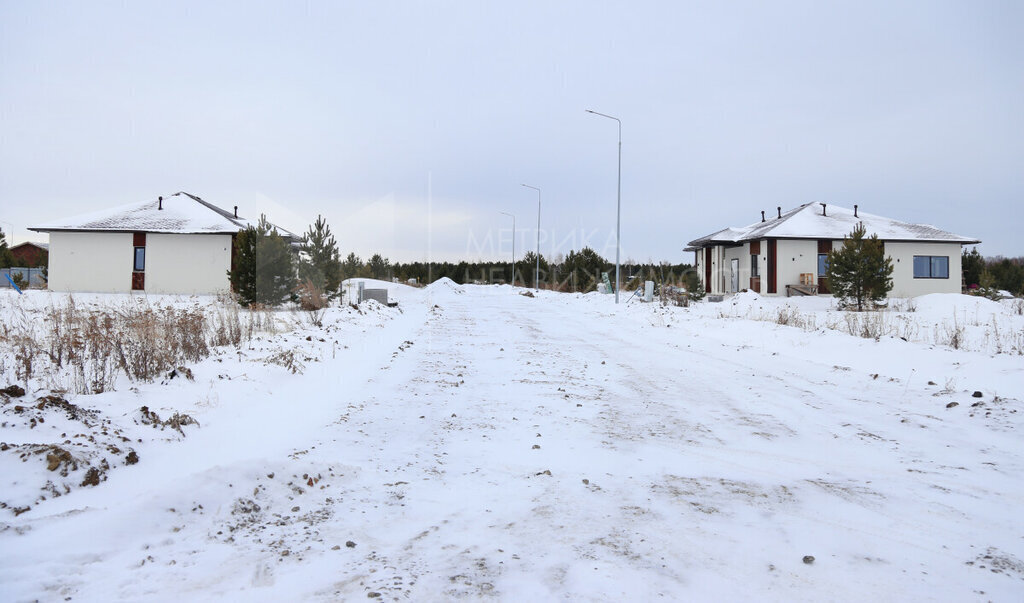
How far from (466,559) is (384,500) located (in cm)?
102

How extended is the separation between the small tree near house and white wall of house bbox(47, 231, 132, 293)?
15.8 metres

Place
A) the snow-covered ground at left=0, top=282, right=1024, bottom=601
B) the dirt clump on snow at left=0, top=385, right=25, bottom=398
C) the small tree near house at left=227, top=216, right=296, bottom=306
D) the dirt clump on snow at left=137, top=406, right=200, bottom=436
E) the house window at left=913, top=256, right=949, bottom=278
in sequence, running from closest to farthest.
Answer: the snow-covered ground at left=0, top=282, right=1024, bottom=601 → the dirt clump on snow at left=0, top=385, right=25, bottom=398 → the dirt clump on snow at left=137, top=406, right=200, bottom=436 → the small tree near house at left=227, top=216, right=296, bottom=306 → the house window at left=913, top=256, right=949, bottom=278

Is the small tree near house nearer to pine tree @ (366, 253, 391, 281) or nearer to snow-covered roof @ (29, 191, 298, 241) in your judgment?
snow-covered roof @ (29, 191, 298, 241)

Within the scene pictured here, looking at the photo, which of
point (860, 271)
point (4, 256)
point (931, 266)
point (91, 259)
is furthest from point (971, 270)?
point (4, 256)

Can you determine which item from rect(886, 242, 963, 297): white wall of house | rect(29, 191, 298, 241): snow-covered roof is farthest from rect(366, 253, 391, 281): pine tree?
rect(886, 242, 963, 297): white wall of house

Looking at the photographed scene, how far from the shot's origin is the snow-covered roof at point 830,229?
33.4m

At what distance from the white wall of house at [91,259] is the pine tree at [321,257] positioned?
1659 cm

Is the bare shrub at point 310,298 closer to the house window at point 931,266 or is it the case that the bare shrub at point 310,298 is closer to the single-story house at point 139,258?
the single-story house at point 139,258

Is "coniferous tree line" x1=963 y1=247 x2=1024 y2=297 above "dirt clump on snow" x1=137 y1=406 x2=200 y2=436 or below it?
above

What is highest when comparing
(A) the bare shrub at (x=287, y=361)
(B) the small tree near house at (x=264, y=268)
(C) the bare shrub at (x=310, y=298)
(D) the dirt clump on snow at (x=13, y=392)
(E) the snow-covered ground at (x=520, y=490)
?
(B) the small tree near house at (x=264, y=268)

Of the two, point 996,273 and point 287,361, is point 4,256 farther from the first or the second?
point 996,273

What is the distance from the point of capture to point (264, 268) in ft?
65.6

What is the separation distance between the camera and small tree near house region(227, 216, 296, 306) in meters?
20.0

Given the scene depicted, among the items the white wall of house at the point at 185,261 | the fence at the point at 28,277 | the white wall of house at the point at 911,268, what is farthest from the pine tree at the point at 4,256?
the white wall of house at the point at 911,268
